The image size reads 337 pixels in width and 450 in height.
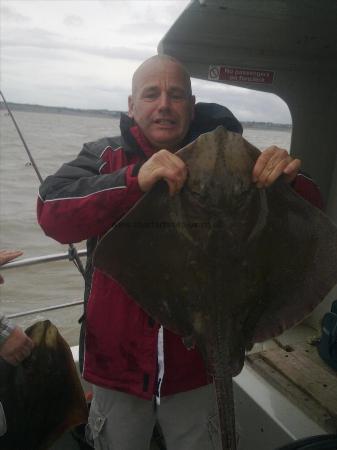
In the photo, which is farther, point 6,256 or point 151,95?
point 6,256

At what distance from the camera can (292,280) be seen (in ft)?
6.53

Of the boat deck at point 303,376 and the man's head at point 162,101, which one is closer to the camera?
the man's head at point 162,101

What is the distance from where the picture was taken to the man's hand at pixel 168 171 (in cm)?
171

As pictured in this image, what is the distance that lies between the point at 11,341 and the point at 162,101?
1.83 m

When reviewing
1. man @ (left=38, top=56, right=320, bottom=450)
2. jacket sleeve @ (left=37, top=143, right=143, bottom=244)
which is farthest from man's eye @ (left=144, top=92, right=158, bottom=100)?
jacket sleeve @ (left=37, top=143, right=143, bottom=244)

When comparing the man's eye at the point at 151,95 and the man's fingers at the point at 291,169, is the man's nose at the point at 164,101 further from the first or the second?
the man's fingers at the point at 291,169

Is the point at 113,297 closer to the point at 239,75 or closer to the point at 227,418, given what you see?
the point at 227,418

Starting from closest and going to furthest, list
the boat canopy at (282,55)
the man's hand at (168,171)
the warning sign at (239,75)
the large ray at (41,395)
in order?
1. the man's hand at (168,171)
2. the boat canopy at (282,55)
3. the large ray at (41,395)
4. the warning sign at (239,75)

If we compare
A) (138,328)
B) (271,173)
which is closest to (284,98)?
(271,173)

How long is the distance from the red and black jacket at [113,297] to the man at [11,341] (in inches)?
23.3

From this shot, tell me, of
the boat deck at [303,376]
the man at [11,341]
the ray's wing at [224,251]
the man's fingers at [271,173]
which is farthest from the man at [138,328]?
the boat deck at [303,376]

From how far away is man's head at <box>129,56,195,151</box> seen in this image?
2301 mm

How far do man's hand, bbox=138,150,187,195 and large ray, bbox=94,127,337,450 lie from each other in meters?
0.05

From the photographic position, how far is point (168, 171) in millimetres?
1707
